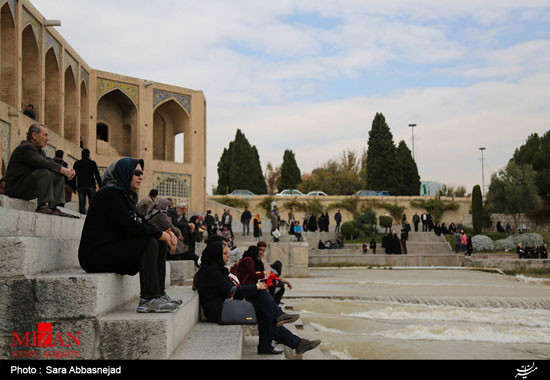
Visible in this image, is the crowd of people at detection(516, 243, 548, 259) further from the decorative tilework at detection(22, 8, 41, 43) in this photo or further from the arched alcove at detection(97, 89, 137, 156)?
the decorative tilework at detection(22, 8, 41, 43)

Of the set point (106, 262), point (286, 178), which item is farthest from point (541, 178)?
point (106, 262)

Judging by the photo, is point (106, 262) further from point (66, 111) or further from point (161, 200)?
point (66, 111)

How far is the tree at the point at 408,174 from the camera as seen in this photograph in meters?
47.2

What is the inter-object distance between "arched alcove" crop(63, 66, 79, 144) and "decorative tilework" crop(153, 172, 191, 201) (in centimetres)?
502

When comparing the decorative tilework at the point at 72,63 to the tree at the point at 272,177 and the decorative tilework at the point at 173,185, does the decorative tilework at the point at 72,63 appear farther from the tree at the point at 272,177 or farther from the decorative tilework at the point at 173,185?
the tree at the point at 272,177

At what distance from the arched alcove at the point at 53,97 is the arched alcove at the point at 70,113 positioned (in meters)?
2.01

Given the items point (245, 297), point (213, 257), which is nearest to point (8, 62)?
point (213, 257)

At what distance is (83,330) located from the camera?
378 centimetres

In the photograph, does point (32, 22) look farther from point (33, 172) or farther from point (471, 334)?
point (471, 334)

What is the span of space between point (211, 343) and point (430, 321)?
22.7 ft

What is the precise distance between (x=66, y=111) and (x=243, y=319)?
21.7m

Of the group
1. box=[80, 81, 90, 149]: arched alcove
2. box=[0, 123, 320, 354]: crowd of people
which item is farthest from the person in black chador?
box=[0, 123, 320, 354]: crowd of people

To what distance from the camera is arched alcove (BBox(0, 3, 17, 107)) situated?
17.9 m

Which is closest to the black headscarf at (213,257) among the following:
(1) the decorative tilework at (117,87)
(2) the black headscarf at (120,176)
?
(2) the black headscarf at (120,176)
